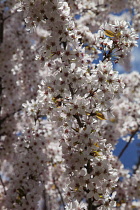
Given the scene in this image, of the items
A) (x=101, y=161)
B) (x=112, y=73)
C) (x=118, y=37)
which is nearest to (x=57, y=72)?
(x=112, y=73)

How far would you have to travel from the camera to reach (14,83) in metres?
9.04

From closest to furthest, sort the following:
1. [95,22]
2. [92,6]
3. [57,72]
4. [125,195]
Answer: [57,72], [125,195], [92,6], [95,22]

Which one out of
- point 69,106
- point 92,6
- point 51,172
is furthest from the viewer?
point 92,6

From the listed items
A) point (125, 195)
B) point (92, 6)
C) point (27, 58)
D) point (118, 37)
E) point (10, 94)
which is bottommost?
point (125, 195)

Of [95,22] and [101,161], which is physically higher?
[95,22]

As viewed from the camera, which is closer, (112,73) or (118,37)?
(112,73)

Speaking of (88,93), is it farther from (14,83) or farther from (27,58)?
(27,58)

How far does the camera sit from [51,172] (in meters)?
8.61

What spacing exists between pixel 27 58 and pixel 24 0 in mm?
5479

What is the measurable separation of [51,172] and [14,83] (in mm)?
3399

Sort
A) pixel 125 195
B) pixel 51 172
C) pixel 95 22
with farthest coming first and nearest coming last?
pixel 95 22, pixel 51 172, pixel 125 195

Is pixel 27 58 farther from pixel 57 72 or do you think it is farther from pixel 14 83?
pixel 57 72

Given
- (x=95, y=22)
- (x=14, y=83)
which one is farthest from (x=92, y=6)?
(x=14, y=83)

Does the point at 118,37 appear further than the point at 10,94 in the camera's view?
No
